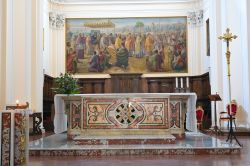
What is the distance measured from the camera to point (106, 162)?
755cm

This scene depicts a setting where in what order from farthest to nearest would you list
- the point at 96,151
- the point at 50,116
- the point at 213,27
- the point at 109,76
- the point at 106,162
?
the point at 109,76
the point at 50,116
the point at 213,27
the point at 96,151
the point at 106,162

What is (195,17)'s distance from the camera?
2055cm

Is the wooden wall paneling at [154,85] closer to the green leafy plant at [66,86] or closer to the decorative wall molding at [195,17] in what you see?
the decorative wall molding at [195,17]

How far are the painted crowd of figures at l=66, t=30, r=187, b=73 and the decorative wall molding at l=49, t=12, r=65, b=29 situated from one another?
67cm

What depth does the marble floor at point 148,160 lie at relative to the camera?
727 centimetres

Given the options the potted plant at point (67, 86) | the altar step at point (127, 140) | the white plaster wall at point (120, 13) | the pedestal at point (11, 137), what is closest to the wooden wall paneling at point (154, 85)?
the white plaster wall at point (120, 13)

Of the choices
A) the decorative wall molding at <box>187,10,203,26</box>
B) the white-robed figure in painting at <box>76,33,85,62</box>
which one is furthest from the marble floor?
the white-robed figure in painting at <box>76,33,85,62</box>

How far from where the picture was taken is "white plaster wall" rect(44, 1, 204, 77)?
20625 millimetres

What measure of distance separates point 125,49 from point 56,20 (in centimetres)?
374

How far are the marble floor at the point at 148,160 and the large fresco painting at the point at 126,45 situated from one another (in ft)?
40.5

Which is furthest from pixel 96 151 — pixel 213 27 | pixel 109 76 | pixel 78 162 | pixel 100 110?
pixel 109 76

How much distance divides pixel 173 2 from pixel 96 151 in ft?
45.2

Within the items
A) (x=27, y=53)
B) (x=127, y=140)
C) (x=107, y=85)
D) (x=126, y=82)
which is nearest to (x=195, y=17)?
(x=126, y=82)

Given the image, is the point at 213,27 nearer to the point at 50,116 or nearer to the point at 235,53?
the point at 235,53
